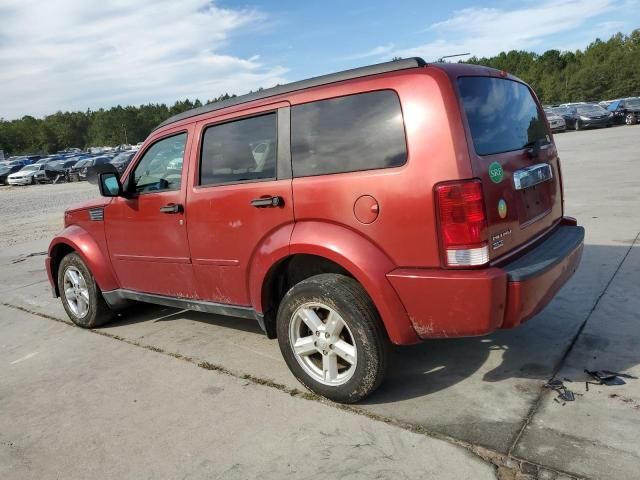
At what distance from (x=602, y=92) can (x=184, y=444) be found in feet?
292

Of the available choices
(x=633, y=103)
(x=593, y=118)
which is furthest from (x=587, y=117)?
(x=633, y=103)

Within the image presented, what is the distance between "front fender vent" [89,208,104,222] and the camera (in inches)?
189

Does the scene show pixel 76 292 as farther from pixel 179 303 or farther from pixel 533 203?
pixel 533 203

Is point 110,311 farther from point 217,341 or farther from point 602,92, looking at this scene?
point 602,92

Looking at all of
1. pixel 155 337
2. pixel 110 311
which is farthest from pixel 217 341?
pixel 110 311

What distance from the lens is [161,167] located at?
14.2ft

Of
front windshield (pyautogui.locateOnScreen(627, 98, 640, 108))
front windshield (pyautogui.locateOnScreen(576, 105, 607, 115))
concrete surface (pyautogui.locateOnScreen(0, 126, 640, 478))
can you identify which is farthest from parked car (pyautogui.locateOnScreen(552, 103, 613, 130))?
concrete surface (pyautogui.locateOnScreen(0, 126, 640, 478))

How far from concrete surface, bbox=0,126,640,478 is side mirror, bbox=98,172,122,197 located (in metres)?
1.33

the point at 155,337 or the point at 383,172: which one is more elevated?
the point at 383,172

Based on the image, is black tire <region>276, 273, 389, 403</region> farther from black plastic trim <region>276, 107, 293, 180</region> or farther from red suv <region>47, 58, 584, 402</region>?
black plastic trim <region>276, 107, 293, 180</region>

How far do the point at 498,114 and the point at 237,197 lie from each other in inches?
68.9

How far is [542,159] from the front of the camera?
11.5ft

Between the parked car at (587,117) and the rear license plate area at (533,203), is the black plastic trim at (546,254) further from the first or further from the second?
the parked car at (587,117)

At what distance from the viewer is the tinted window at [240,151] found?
3496mm
